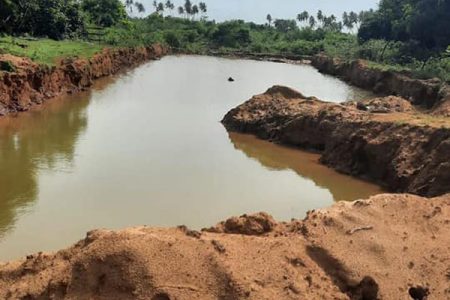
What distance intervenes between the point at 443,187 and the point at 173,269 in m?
11.1

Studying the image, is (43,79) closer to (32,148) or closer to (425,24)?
(32,148)

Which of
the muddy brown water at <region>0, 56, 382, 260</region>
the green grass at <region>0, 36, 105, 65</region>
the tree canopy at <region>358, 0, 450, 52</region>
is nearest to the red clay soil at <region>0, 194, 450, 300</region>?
the muddy brown water at <region>0, 56, 382, 260</region>

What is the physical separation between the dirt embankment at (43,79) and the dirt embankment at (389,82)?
63.4ft

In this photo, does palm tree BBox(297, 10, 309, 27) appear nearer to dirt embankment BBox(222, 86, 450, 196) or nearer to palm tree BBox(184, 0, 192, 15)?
palm tree BBox(184, 0, 192, 15)

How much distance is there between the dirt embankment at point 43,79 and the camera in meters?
27.8

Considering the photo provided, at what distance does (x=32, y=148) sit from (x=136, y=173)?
533 cm

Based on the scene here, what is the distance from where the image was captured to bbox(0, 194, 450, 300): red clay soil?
859 cm

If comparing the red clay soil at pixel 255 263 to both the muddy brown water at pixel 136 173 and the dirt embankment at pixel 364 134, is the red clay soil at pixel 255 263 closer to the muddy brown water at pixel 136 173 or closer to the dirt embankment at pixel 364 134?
the muddy brown water at pixel 136 173

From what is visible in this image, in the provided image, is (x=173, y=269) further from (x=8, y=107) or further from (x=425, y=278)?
(x=8, y=107)

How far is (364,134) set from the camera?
22.1m

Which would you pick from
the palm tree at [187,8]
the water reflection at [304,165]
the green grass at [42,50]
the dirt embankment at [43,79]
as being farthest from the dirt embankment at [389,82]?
the palm tree at [187,8]

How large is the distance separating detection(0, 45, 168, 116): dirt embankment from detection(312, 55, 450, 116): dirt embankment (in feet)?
63.4

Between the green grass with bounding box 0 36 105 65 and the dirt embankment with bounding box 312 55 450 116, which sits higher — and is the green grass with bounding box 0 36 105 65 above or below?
above

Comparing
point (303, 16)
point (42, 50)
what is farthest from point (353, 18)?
point (42, 50)
